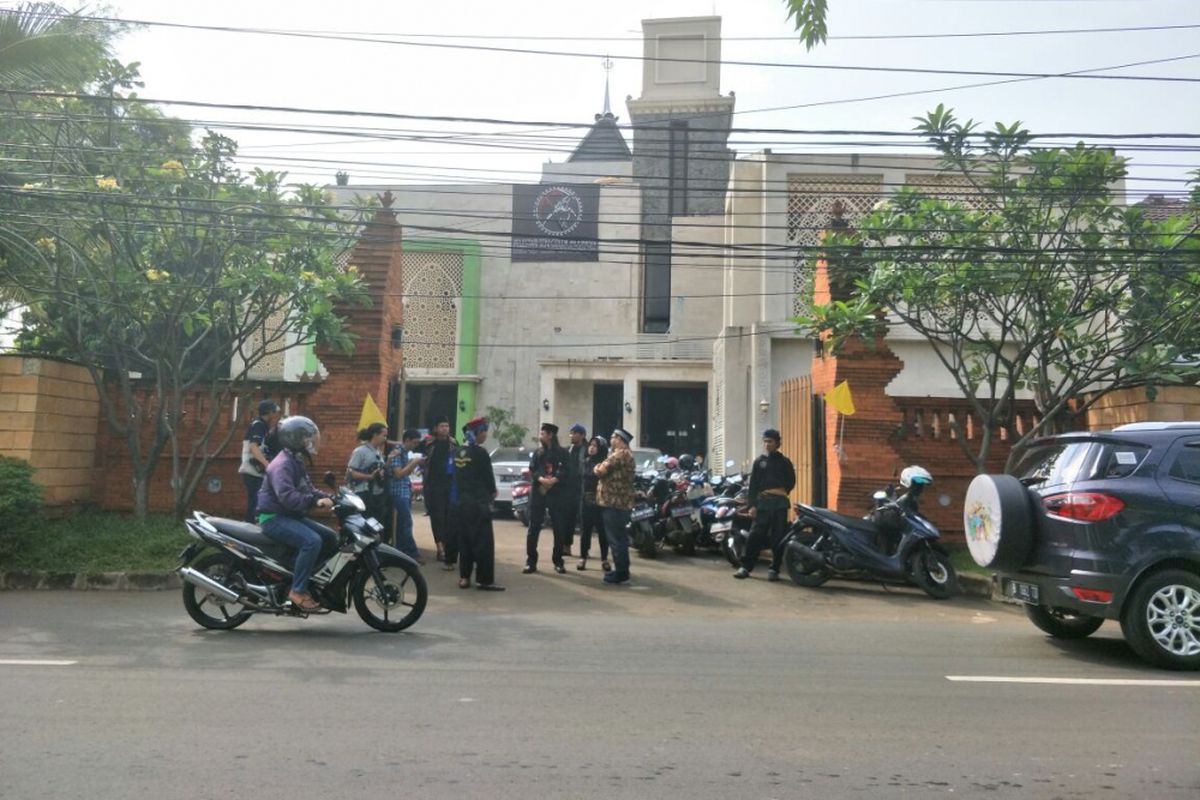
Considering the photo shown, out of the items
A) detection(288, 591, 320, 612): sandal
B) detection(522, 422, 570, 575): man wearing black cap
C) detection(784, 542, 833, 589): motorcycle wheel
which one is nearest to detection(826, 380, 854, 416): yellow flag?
detection(784, 542, 833, 589): motorcycle wheel

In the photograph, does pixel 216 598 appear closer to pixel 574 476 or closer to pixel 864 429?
pixel 574 476

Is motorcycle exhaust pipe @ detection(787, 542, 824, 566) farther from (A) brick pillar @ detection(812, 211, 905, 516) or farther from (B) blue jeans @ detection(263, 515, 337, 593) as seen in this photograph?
(B) blue jeans @ detection(263, 515, 337, 593)

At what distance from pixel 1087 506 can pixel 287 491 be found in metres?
6.11

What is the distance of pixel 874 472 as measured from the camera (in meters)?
12.8

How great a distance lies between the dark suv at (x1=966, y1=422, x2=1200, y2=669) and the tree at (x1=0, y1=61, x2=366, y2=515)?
841 cm

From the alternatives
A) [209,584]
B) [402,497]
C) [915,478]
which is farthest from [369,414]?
[915,478]

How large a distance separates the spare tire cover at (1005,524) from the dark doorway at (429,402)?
23473 millimetres

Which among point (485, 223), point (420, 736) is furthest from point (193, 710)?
point (485, 223)

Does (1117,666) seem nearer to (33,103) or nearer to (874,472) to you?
(874,472)

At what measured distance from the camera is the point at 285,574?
794 centimetres

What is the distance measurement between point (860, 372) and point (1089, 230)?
3.22 metres

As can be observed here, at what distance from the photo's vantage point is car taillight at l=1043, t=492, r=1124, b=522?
701 centimetres

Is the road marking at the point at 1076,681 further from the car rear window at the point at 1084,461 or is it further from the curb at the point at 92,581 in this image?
the curb at the point at 92,581

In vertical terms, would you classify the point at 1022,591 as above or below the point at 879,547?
below
